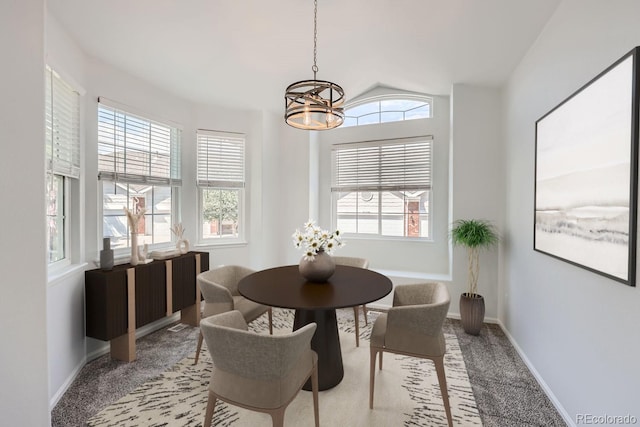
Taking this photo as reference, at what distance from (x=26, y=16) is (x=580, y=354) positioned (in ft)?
11.5

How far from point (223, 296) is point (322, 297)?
0.90 meters

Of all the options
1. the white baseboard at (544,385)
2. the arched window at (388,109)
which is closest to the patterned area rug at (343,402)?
the white baseboard at (544,385)

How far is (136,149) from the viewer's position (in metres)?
3.31

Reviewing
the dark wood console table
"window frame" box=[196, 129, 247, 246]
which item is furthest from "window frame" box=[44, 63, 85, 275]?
"window frame" box=[196, 129, 247, 246]

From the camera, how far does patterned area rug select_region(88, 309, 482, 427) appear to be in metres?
1.91

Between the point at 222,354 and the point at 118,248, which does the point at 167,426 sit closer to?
the point at 222,354

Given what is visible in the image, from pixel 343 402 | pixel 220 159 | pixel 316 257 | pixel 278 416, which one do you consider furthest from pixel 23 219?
pixel 220 159

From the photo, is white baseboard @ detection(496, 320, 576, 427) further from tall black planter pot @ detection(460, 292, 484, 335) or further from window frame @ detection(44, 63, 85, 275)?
window frame @ detection(44, 63, 85, 275)

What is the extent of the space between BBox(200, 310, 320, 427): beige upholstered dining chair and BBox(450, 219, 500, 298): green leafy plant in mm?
2525

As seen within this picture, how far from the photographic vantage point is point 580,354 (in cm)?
179

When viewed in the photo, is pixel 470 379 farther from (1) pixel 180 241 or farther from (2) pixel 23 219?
(1) pixel 180 241

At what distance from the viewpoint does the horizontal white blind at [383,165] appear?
440cm

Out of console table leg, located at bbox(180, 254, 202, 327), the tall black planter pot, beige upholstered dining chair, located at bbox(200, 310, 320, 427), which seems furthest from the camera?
console table leg, located at bbox(180, 254, 202, 327)

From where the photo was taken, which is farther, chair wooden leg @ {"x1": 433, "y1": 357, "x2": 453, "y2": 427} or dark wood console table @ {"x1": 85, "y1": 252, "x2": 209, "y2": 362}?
dark wood console table @ {"x1": 85, "y1": 252, "x2": 209, "y2": 362}
